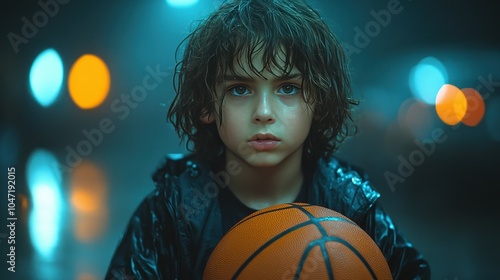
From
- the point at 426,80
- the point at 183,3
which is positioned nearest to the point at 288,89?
the point at 183,3

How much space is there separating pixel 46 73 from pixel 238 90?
8.66 feet

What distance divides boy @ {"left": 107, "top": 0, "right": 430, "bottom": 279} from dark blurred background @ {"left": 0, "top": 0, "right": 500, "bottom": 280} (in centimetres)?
70

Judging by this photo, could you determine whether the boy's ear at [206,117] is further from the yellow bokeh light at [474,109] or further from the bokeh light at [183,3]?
the yellow bokeh light at [474,109]

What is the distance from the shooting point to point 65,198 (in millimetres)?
3473

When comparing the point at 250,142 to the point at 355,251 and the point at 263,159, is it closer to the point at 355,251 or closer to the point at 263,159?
the point at 263,159

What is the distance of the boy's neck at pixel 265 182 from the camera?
1844 millimetres

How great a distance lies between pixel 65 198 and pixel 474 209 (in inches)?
96.2

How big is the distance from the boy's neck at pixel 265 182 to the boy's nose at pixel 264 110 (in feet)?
0.81

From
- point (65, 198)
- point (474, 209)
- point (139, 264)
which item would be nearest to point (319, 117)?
point (139, 264)

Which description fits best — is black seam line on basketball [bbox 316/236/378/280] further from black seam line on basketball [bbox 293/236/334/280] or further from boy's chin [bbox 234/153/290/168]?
boy's chin [bbox 234/153/290/168]

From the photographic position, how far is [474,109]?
4.39 metres

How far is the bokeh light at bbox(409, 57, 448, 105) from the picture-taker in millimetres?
4893

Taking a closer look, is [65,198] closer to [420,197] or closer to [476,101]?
[420,197]

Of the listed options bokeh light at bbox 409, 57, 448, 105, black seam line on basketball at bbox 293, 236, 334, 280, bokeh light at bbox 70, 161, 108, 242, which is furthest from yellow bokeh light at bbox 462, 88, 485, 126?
black seam line on basketball at bbox 293, 236, 334, 280
